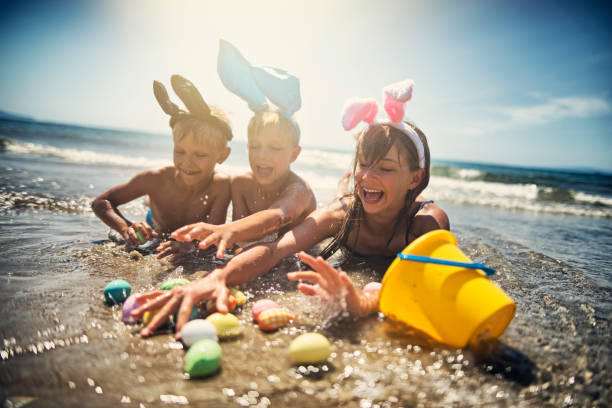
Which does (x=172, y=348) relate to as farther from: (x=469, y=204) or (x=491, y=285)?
(x=469, y=204)

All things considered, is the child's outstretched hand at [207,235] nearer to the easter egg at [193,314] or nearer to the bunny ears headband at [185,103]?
the easter egg at [193,314]

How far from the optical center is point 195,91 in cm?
358

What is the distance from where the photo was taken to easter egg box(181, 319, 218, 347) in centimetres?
168

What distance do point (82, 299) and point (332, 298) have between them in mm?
1613

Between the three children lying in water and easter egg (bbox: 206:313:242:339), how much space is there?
0.24 feet

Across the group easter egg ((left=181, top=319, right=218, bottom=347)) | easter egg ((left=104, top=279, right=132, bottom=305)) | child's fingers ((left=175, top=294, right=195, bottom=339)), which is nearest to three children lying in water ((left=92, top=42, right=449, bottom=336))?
child's fingers ((left=175, top=294, right=195, bottom=339))

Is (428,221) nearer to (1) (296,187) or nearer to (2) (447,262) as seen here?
(2) (447,262)

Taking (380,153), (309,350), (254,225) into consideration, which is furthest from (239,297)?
(380,153)

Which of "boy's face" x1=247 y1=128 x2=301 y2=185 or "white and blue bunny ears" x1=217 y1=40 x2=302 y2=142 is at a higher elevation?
"white and blue bunny ears" x1=217 y1=40 x2=302 y2=142

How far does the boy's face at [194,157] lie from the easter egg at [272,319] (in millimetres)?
2196

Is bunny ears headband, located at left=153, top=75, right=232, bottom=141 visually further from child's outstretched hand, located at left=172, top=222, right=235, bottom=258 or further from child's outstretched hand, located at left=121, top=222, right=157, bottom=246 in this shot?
child's outstretched hand, located at left=172, top=222, right=235, bottom=258

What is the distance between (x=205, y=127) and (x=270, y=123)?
742mm

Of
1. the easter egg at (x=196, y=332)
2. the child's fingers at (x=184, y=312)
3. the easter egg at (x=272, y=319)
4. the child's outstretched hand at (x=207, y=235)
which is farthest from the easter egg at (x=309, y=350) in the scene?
the child's outstretched hand at (x=207, y=235)

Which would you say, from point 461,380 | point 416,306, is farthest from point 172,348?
point 461,380
